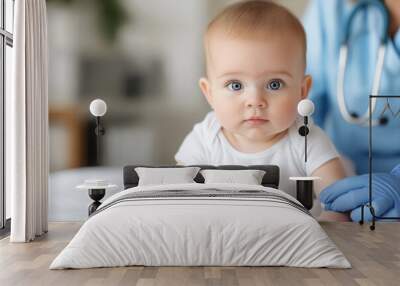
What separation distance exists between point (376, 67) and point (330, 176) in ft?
4.43

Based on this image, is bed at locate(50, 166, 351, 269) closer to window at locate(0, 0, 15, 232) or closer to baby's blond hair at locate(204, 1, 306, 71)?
window at locate(0, 0, 15, 232)

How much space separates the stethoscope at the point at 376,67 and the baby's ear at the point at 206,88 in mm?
1475

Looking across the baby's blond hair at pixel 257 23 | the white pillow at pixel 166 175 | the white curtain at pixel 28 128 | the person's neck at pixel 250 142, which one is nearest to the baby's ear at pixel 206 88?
the baby's blond hair at pixel 257 23

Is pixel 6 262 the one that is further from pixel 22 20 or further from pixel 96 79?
pixel 96 79

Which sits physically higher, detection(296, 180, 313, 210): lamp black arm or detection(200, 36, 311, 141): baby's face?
detection(200, 36, 311, 141): baby's face

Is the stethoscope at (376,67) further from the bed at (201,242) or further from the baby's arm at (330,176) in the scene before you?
the bed at (201,242)

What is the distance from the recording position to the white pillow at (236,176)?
263 inches

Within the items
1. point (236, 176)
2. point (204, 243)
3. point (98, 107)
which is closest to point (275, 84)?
point (236, 176)

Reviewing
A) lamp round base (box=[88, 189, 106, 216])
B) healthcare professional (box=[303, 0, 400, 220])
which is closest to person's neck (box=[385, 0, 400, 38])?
healthcare professional (box=[303, 0, 400, 220])

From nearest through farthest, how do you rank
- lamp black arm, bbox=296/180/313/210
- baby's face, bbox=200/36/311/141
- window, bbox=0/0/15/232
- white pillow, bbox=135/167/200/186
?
window, bbox=0/0/15/232 → white pillow, bbox=135/167/200/186 → lamp black arm, bbox=296/180/313/210 → baby's face, bbox=200/36/311/141

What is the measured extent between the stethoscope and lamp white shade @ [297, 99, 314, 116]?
19.8 inches

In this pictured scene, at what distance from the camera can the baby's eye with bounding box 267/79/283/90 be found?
7.14m

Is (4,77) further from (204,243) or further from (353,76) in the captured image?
(353,76)

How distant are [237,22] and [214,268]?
3.57 metres
